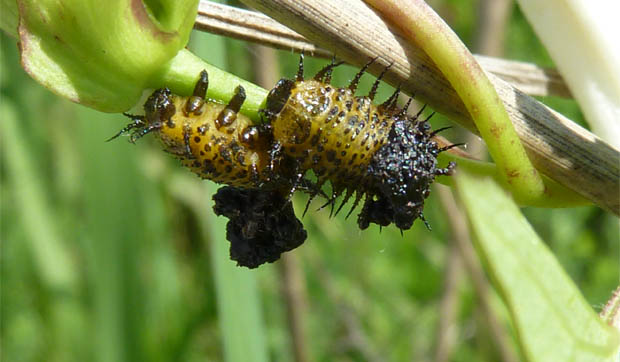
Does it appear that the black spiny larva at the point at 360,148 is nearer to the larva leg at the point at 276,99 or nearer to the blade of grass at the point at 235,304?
the larva leg at the point at 276,99

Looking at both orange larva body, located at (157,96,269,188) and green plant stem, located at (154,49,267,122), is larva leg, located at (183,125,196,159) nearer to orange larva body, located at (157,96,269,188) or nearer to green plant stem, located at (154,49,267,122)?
orange larva body, located at (157,96,269,188)

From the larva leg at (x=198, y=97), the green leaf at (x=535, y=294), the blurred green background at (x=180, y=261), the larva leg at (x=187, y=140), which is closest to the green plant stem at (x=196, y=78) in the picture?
the larva leg at (x=198, y=97)

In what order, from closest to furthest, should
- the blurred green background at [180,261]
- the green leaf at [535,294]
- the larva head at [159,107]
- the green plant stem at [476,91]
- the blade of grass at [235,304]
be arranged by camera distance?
the green leaf at [535,294]
the green plant stem at [476,91]
the larva head at [159,107]
the blade of grass at [235,304]
the blurred green background at [180,261]

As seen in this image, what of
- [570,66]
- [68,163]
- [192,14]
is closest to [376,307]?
[68,163]

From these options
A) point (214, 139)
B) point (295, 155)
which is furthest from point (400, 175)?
point (214, 139)

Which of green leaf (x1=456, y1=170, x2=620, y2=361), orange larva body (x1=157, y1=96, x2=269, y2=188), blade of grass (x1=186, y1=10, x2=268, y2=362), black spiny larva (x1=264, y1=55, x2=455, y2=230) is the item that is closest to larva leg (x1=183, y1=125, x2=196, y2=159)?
orange larva body (x1=157, y1=96, x2=269, y2=188)
